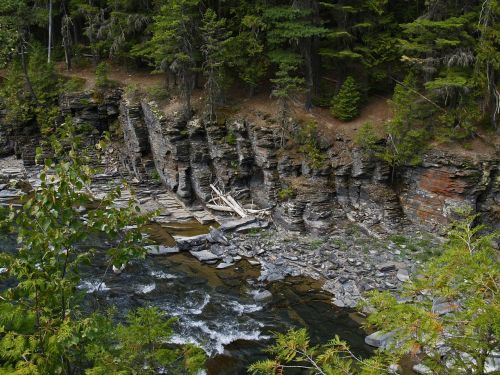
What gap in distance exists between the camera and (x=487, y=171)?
18578mm

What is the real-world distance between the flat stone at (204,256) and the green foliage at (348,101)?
10136 millimetres

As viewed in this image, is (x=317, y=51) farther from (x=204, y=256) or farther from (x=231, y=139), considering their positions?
(x=204, y=256)

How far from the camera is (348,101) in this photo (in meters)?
23.3

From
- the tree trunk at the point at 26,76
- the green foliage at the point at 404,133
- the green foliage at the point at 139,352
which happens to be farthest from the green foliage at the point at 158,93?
the green foliage at the point at 139,352

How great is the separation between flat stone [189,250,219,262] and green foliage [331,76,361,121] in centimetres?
1014

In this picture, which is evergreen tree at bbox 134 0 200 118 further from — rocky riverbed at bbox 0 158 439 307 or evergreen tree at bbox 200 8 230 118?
rocky riverbed at bbox 0 158 439 307

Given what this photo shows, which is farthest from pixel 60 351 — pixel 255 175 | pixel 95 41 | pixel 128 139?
pixel 95 41

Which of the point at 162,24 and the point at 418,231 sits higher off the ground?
the point at 162,24

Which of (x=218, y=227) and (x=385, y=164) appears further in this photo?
(x=218, y=227)

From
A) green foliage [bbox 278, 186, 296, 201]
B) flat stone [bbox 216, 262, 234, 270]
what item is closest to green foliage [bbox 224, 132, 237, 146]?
green foliage [bbox 278, 186, 296, 201]

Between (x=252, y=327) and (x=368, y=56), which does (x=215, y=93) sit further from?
(x=252, y=327)

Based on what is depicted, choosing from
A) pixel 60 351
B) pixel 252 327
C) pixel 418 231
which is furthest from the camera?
pixel 418 231

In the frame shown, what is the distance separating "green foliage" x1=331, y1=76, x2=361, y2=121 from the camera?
76.2 feet

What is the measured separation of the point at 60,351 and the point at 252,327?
10.1 meters
